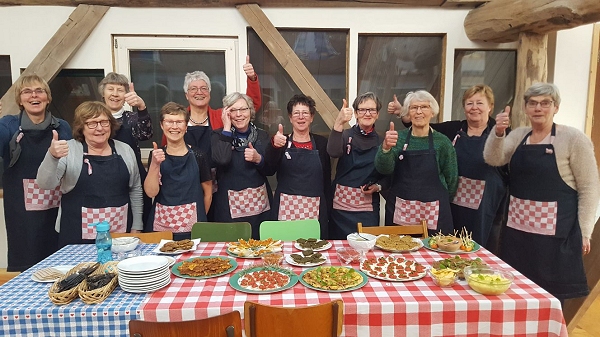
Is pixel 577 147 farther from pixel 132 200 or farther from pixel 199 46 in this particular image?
pixel 199 46

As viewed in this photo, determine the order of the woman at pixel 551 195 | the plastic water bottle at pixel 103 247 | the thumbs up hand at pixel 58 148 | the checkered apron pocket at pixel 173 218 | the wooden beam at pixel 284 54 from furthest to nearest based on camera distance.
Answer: the wooden beam at pixel 284 54
the checkered apron pocket at pixel 173 218
the woman at pixel 551 195
the thumbs up hand at pixel 58 148
the plastic water bottle at pixel 103 247

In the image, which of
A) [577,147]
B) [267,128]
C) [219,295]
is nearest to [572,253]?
[577,147]

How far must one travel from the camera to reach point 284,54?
3.64 metres

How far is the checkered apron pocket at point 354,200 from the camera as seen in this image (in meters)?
2.96

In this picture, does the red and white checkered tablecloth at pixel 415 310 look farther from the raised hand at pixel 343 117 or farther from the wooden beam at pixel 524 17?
the wooden beam at pixel 524 17

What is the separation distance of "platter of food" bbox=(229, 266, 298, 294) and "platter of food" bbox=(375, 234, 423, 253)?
2.03ft

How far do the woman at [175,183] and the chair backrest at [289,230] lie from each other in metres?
0.54

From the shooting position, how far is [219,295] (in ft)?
5.36

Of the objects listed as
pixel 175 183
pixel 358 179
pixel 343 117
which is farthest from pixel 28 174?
pixel 358 179

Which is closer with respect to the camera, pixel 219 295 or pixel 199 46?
pixel 219 295

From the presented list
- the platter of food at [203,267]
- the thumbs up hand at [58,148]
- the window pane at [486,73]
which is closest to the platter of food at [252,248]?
the platter of food at [203,267]

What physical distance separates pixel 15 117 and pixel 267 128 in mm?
2105

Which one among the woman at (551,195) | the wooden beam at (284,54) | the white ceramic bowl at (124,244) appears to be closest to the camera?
the white ceramic bowl at (124,244)

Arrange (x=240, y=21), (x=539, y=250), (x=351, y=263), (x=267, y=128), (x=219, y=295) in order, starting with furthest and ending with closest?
(x=267, y=128)
(x=240, y=21)
(x=539, y=250)
(x=351, y=263)
(x=219, y=295)
